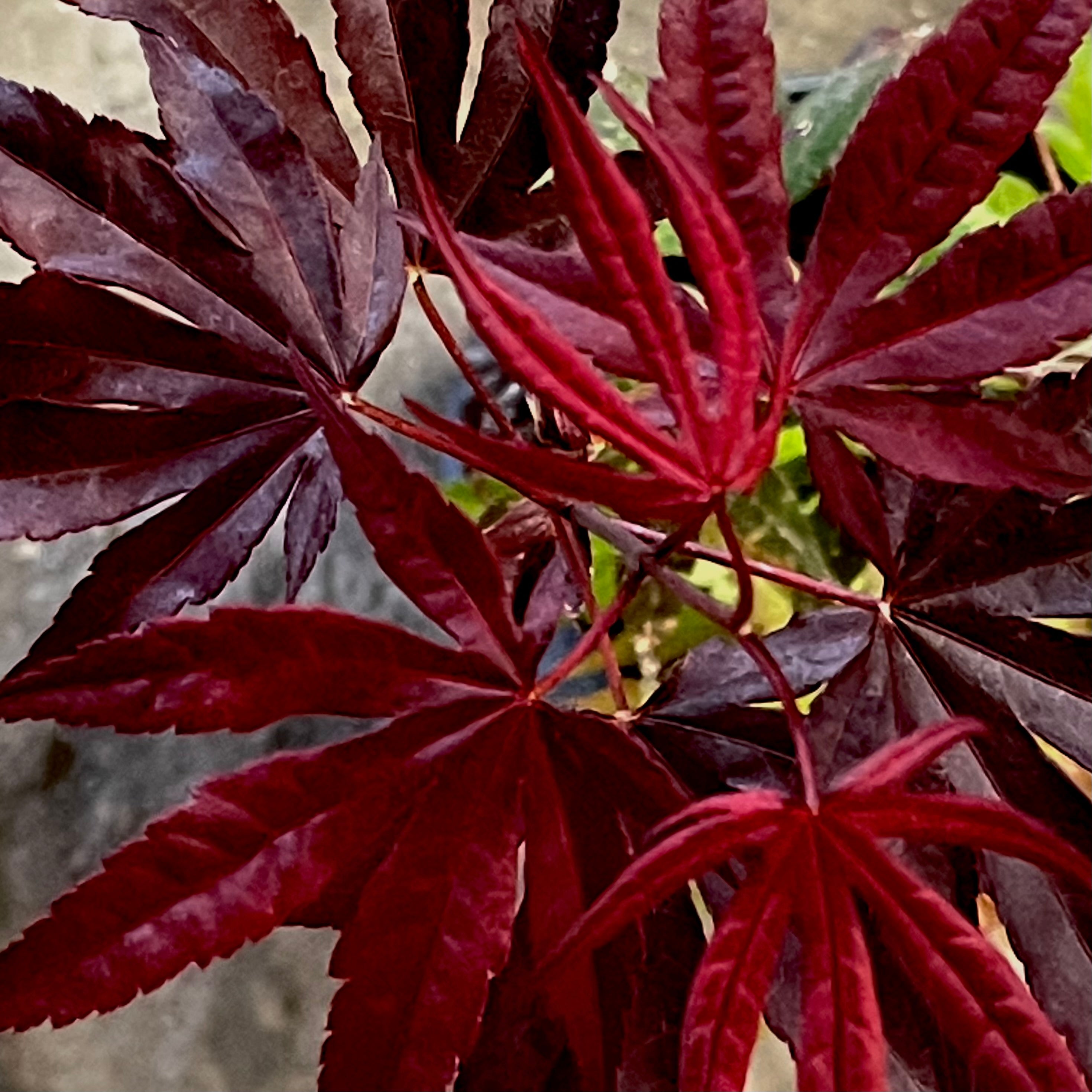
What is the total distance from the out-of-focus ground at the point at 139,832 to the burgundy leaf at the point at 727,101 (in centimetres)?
49

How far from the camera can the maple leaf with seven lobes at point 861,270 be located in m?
0.30

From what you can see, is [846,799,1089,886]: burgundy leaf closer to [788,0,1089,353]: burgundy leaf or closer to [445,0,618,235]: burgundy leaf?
[788,0,1089,353]: burgundy leaf

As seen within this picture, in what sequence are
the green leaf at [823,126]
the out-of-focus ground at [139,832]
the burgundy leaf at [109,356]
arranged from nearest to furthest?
the burgundy leaf at [109,356] < the out-of-focus ground at [139,832] < the green leaf at [823,126]

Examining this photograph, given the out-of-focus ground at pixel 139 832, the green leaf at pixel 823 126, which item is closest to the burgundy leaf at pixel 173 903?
the out-of-focus ground at pixel 139 832

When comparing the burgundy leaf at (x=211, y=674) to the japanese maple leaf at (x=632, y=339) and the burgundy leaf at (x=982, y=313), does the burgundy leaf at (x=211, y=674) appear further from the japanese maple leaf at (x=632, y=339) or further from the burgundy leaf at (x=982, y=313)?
the burgundy leaf at (x=982, y=313)

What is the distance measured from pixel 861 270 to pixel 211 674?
9.7 inches

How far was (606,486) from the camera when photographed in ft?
0.97

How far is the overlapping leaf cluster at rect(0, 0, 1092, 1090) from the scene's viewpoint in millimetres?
311

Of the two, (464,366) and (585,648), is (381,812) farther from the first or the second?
(464,366)

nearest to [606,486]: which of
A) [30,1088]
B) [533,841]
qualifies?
[533,841]

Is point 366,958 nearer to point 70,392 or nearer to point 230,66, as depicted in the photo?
point 70,392

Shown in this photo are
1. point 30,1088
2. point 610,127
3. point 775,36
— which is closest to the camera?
point 30,1088

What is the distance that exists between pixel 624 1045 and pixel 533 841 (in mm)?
99

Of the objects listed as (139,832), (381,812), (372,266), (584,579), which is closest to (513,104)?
(372,266)
